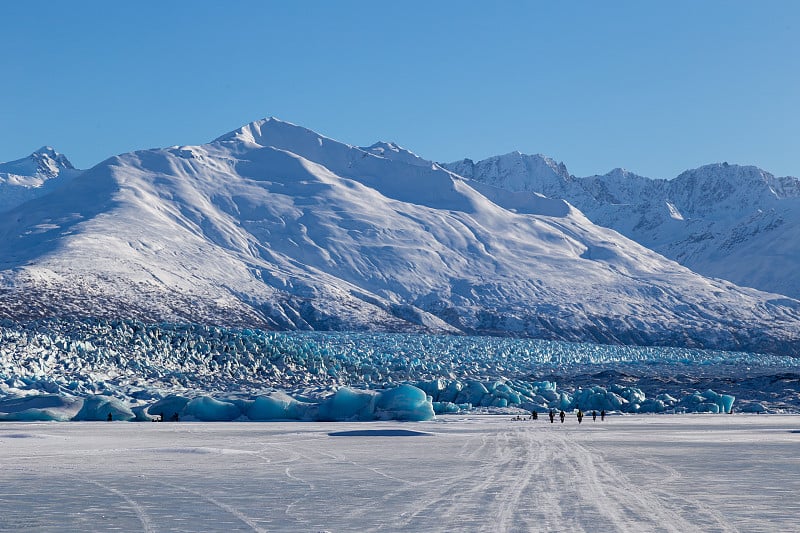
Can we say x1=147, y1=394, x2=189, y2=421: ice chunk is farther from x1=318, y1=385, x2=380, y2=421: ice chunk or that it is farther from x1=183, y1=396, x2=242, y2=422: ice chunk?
x1=318, y1=385, x2=380, y2=421: ice chunk

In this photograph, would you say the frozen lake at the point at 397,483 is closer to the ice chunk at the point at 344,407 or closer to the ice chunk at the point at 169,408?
the ice chunk at the point at 344,407

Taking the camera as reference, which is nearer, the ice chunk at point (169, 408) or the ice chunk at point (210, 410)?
the ice chunk at point (210, 410)

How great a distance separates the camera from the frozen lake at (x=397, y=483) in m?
15.9

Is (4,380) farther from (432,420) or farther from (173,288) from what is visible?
(173,288)

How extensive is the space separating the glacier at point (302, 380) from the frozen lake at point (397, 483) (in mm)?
18214

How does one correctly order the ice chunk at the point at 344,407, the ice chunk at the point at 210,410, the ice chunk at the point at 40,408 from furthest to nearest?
1. the ice chunk at the point at 210,410
2. the ice chunk at the point at 344,407
3. the ice chunk at the point at 40,408

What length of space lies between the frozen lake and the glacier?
18214 millimetres

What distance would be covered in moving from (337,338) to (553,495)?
329 feet

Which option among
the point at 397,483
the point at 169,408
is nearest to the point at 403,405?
the point at 169,408

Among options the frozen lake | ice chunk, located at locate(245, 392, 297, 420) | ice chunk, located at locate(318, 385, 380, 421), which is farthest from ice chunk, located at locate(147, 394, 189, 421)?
the frozen lake

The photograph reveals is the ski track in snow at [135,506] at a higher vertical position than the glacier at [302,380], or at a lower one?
lower

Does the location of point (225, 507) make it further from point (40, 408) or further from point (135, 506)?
point (40, 408)

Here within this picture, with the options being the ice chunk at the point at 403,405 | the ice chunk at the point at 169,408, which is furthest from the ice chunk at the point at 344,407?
the ice chunk at the point at 169,408

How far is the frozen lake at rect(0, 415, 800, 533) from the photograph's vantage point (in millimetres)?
15945
